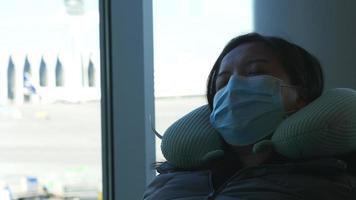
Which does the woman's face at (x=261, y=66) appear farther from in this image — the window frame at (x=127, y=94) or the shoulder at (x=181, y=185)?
the window frame at (x=127, y=94)

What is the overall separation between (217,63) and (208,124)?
6.0 inches

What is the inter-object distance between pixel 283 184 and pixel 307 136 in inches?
3.9

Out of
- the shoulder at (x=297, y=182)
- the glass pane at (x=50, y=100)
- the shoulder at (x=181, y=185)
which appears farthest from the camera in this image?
the glass pane at (x=50, y=100)

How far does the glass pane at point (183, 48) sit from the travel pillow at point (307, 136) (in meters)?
0.72

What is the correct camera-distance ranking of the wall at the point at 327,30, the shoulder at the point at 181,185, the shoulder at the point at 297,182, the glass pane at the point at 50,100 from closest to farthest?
the shoulder at the point at 297,182 < the shoulder at the point at 181,185 < the glass pane at the point at 50,100 < the wall at the point at 327,30

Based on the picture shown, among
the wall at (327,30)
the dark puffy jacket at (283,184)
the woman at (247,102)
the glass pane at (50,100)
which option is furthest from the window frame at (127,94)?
the dark puffy jacket at (283,184)

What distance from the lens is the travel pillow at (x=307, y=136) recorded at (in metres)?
0.91

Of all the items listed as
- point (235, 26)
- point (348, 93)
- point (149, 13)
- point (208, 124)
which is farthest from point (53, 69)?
point (348, 93)

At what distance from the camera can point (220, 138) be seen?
44.5 inches

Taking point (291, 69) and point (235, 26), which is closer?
point (291, 69)

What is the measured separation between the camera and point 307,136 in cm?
93

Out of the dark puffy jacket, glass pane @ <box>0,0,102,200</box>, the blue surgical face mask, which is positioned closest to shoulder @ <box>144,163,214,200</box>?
the dark puffy jacket

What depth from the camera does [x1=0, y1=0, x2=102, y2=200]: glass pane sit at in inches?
68.6

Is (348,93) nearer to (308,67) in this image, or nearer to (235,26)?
(308,67)
